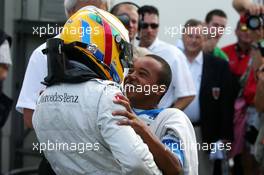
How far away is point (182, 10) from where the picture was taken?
5.57 metres

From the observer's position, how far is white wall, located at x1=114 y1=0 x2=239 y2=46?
5508 millimetres

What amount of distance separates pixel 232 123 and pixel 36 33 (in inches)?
80.7

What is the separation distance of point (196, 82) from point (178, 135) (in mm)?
3041

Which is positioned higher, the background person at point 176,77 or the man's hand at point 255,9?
the man's hand at point 255,9

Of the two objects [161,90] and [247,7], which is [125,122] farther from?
[247,7]

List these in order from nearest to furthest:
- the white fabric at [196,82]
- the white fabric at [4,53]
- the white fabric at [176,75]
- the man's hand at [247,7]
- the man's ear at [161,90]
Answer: the man's ear at [161,90] < the white fabric at [4,53] < the white fabric at [176,75] < the man's hand at [247,7] < the white fabric at [196,82]

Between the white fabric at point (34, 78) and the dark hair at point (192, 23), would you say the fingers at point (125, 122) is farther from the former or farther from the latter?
the dark hair at point (192, 23)

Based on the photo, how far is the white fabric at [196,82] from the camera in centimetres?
523

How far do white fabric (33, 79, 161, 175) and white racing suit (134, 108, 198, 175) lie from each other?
20 cm

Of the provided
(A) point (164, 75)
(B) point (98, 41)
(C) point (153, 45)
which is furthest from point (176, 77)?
(B) point (98, 41)

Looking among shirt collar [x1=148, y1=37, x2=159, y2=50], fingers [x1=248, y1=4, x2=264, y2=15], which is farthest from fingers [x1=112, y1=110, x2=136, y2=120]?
fingers [x1=248, y1=4, x2=264, y2=15]

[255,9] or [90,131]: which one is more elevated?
[255,9]

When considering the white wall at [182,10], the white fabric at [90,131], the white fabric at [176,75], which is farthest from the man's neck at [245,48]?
the white fabric at [90,131]

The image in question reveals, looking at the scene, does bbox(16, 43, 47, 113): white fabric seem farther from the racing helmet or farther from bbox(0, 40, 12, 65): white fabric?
bbox(0, 40, 12, 65): white fabric
